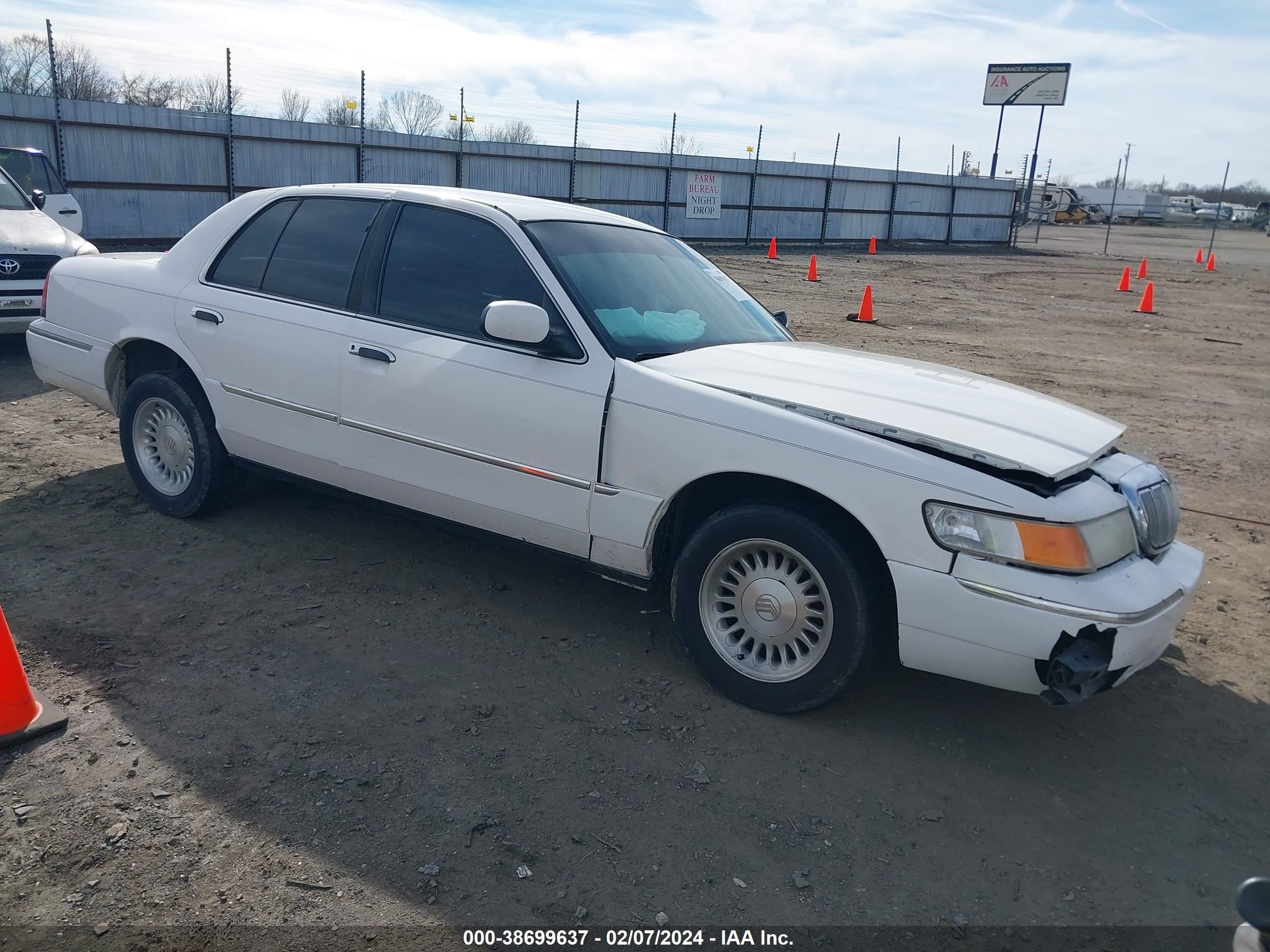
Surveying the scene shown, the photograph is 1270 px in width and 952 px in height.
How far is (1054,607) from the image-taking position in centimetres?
313

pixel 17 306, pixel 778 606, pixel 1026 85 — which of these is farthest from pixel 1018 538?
pixel 1026 85

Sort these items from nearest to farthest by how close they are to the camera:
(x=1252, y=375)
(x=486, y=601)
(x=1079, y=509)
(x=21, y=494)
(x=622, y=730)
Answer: (x=1079, y=509), (x=622, y=730), (x=486, y=601), (x=21, y=494), (x=1252, y=375)

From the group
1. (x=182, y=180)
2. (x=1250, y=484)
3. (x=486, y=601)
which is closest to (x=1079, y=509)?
(x=486, y=601)

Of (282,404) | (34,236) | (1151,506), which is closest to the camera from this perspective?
(1151,506)

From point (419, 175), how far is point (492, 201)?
64.6 ft

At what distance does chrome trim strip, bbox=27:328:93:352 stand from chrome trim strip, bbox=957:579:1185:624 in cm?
478

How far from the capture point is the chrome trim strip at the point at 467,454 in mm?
3945

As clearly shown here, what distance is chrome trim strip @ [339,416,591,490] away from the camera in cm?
395

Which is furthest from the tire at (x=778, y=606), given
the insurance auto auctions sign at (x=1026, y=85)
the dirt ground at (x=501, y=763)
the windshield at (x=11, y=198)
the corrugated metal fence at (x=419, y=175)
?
the insurance auto auctions sign at (x=1026, y=85)

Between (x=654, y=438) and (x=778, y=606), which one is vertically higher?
(x=654, y=438)

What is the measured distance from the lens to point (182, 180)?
1892cm

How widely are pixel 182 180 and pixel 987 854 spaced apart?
1976cm

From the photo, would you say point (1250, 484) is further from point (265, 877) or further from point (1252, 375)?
point (265, 877)

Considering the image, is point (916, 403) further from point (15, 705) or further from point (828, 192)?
point (828, 192)
